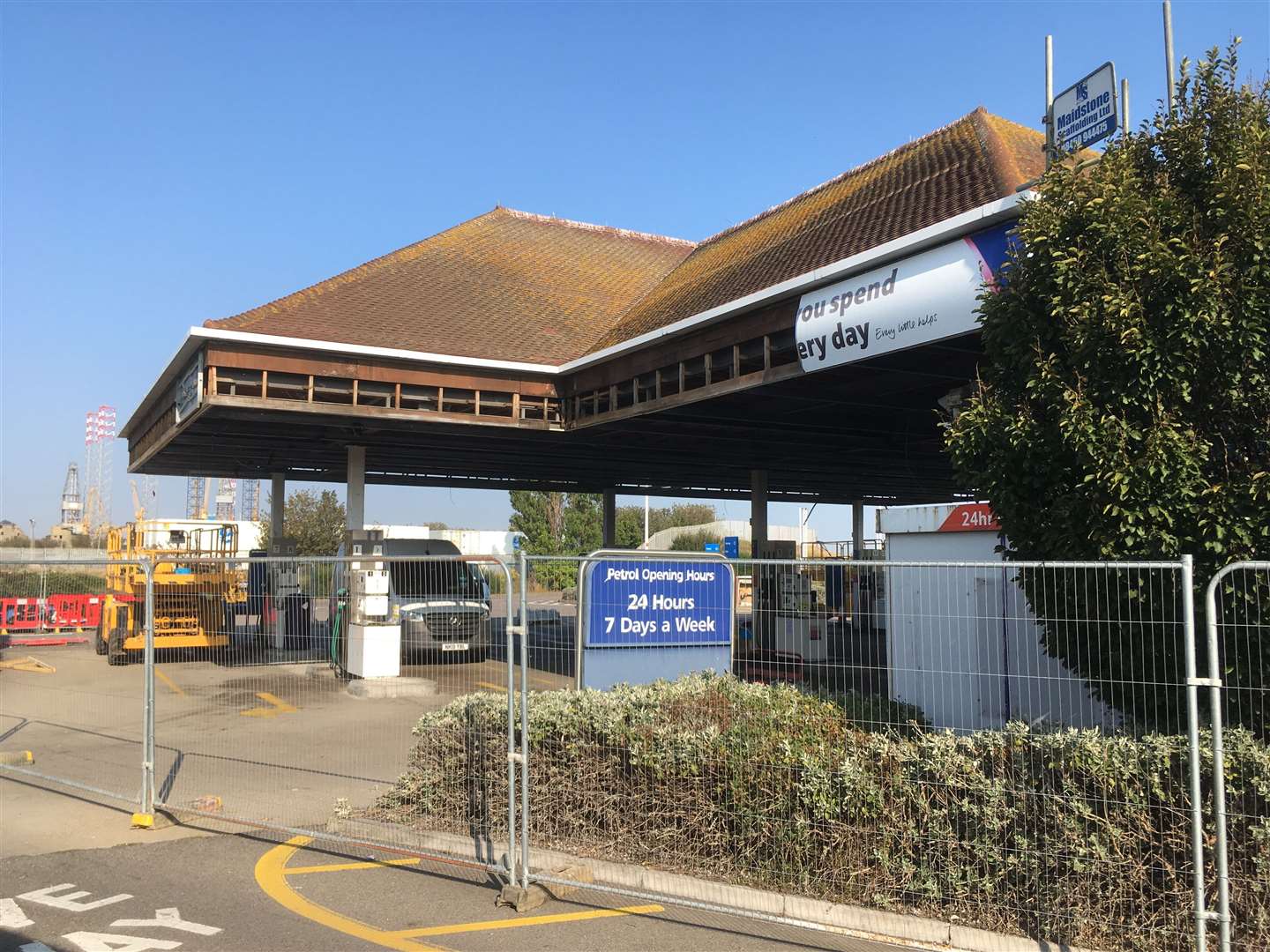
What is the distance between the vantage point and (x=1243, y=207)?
551 centimetres

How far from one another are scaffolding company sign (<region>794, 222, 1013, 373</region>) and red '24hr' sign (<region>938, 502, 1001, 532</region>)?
230 cm

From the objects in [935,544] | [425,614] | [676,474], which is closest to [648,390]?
[935,544]

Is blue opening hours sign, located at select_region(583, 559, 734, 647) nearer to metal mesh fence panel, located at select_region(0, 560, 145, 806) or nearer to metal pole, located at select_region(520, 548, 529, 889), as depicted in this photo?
metal pole, located at select_region(520, 548, 529, 889)

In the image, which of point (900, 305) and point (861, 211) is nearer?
point (900, 305)

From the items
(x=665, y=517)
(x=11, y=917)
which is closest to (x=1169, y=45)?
(x=11, y=917)

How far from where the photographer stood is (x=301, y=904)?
600cm

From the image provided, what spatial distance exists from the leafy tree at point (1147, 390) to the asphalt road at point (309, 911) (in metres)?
2.41

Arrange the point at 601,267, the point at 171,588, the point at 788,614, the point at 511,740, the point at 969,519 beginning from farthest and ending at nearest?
the point at 601,267, the point at 171,588, the point at 969,519, the point at 788,614, the point at 511,740

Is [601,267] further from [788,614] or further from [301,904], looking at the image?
[301,904]

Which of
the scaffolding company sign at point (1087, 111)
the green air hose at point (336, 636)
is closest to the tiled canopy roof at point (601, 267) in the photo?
the scaffolding company sign at point (1087, 111)

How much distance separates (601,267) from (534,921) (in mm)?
19120

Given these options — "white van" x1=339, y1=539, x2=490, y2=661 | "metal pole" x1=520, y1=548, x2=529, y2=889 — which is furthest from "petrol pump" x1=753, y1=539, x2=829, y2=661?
"white van" x1=339, y1=539, x2=490, y2=661

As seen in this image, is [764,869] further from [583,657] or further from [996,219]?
[996,219]

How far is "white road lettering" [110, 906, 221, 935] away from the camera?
5574mm
